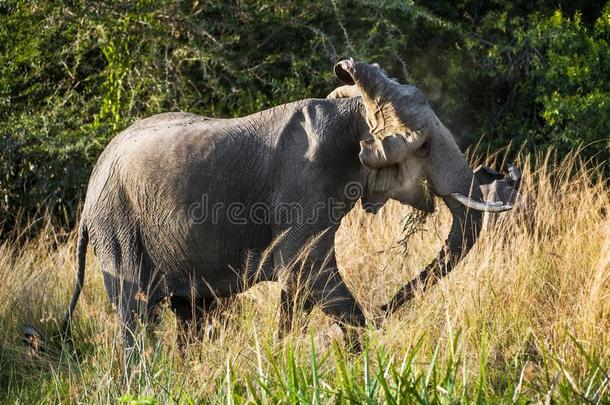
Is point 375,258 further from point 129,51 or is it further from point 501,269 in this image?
point 129,51

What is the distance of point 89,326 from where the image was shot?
283 inches

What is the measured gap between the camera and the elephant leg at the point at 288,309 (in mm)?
6031

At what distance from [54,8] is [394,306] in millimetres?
6174

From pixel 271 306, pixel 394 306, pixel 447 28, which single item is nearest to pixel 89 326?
pixel 271 306

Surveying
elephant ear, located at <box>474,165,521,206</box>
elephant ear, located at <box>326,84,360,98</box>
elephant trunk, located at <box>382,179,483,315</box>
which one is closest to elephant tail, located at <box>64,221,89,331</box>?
elephant ear, located at <box>326,84,360,98</box>

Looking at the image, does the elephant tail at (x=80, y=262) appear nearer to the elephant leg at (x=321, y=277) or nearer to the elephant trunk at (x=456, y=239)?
the elephant leg at (x=321, y=277)

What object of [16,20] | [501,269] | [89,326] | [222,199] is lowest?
[89,326]

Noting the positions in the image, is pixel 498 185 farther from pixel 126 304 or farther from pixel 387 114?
→ pixel 126 304

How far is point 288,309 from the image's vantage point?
6148 millimetres

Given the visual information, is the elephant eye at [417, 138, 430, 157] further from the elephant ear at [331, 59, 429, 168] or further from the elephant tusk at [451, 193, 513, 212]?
the elephant tusk at [451, 193, 513, 212]

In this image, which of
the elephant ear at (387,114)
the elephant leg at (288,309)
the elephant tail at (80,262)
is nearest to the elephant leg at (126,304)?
the elephant tail at (80,262)

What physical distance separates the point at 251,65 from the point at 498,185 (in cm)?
591

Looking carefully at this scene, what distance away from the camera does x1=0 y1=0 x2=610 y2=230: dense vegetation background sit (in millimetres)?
10734

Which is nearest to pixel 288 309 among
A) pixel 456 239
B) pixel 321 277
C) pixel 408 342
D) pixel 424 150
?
pixel 321 277
